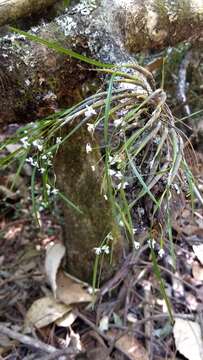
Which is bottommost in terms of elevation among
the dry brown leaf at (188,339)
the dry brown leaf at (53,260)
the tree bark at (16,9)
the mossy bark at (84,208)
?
the dry brown leaf at (188,339)

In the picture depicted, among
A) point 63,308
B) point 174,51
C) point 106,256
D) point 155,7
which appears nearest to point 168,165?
point 155,7

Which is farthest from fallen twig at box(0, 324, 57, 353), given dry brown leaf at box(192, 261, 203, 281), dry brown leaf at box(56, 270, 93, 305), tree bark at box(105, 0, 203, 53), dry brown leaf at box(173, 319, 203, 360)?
tree bark at box(105, 0, 203, 53)

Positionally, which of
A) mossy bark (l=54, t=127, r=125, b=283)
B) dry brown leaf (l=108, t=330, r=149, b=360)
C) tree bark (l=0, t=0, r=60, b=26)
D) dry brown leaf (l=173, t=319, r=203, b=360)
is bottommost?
dry brown leaf (l=173, t=319, r=203, b=360)

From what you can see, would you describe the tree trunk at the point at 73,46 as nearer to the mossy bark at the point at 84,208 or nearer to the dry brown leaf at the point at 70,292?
the mossy bark at the point at 84,208

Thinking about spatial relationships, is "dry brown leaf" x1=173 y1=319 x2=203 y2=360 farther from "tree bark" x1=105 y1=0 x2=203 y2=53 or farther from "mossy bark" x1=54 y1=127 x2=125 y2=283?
"tree bark" x1=105 y1=0 x2=203 y2=53

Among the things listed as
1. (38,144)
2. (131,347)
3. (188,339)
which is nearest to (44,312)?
(131,347)

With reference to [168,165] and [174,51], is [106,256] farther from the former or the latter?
[174,51]

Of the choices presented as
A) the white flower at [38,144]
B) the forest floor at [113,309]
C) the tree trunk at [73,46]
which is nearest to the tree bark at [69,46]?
the tree trunk at [73,46]
